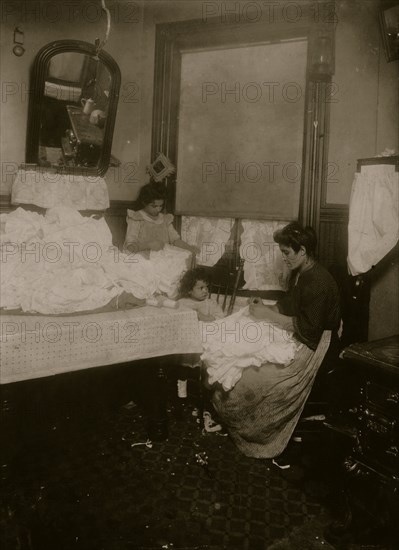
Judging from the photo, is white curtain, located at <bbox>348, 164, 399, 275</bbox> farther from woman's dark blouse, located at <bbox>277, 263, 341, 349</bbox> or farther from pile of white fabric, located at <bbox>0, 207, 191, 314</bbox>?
pile of white fabric, located at <bbox>0, 207, 191, 314</bbox>

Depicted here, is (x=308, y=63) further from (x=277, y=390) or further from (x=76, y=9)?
(x=277, y=390)

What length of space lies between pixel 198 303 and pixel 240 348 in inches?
26.6

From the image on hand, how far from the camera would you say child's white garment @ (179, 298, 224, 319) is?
3.58 m

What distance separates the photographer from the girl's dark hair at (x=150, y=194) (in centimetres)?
416

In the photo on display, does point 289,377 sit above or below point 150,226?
below

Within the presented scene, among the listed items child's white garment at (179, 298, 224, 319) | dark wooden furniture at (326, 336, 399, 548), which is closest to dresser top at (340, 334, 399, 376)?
dark wooden furniture at (326, 336, 399, 548)

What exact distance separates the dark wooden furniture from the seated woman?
0.73 meters

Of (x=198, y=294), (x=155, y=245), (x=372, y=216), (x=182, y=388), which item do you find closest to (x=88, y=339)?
(x=198, y=294)

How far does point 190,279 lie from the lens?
3.82 m

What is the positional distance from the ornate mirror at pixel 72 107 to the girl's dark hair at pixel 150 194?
43 centimetres

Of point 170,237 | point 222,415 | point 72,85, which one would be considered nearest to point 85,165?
point 72,85

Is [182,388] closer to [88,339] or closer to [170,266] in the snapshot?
[170,266]

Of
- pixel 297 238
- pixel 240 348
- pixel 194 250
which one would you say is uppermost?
pixel 297 238

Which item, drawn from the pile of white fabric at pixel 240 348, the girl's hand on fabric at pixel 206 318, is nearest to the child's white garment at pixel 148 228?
the girl's hand on fabric at pixel 206 318
